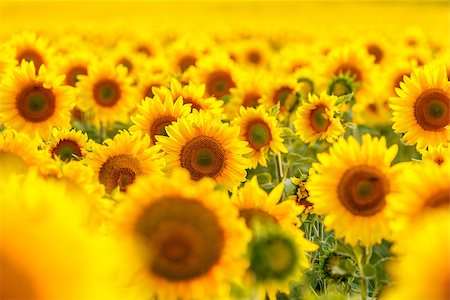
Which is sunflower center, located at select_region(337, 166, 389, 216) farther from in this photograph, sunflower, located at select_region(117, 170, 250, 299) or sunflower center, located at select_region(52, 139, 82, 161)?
sunflower center, located at select_region(52, 139, 82, 161)

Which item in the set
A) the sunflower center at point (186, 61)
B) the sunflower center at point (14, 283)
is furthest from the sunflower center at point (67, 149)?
the sunflower center at point (186, 61)

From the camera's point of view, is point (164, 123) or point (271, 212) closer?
point (271, 212)

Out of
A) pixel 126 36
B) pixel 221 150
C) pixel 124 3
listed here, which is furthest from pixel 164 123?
pixel 124 3

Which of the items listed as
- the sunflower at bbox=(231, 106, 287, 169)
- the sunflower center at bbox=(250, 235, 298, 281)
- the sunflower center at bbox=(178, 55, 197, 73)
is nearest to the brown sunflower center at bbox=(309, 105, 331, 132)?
the sunflower at bbox=(231, 106, 287, 169)

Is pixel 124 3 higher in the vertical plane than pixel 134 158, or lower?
higher

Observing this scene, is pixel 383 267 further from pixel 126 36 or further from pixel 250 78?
pixel 126 36

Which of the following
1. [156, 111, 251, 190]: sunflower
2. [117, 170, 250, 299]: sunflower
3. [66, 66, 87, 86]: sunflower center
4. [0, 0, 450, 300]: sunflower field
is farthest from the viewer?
[66, 66, 87, 86]: sunflower center

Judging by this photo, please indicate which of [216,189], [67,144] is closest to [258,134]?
[67,144]
